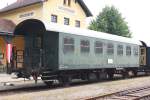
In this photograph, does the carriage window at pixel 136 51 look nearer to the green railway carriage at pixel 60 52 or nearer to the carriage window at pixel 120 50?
the carriage window at pixel 120 50

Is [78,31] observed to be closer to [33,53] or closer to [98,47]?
[98,47]

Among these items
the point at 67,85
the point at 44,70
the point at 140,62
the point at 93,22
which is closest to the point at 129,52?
the point at 140,62

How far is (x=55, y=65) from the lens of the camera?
16.9 meters

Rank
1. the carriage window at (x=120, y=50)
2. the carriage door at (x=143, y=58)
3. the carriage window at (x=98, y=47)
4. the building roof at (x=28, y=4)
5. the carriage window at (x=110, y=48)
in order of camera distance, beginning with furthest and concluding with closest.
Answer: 1. the building roof at (x=28, y=4)
2. the carriage door at (x=143, y=58)
3. the carriage window at (x=120, y=50)
4. the carriage window at (x=110, y=48)
5. the carriage window at (x=98, y=47)

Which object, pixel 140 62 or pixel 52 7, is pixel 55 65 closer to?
pixel 140 62

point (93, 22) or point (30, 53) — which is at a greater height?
point (93, 22)

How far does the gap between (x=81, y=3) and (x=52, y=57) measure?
87.1 feet

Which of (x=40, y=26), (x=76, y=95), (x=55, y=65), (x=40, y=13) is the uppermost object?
(x=40, y=13)

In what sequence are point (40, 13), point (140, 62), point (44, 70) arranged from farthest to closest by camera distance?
point (40, 13) < point (140, 62) < point (44, 70)

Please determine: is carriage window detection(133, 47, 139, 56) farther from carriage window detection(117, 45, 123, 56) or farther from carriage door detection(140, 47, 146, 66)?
carriage window detection(117, 45, 123, 56)

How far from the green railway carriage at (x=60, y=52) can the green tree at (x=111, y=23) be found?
34202 mm

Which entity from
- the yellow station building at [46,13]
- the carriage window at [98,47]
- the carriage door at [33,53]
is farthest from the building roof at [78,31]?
the yellow station building at [46,13]

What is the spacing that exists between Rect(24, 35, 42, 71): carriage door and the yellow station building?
1713cm

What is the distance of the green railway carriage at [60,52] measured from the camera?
668 inches
